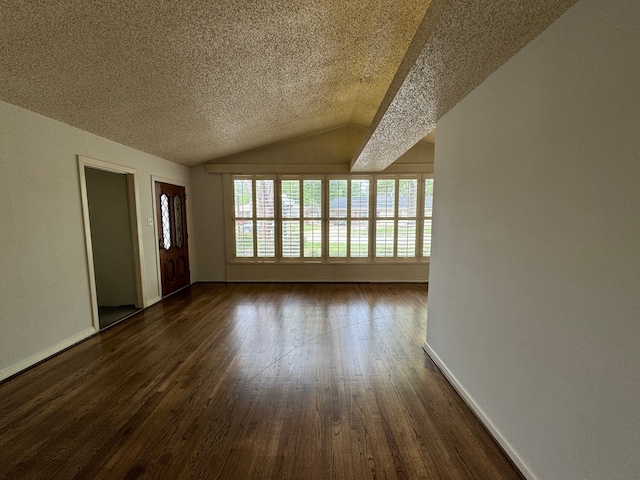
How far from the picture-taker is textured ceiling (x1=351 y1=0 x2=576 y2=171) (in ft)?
3.64

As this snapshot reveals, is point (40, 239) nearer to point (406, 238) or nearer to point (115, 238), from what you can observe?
point (115, 238)

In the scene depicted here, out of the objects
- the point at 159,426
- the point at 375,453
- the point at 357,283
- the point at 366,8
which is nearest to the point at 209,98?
the point at 366,8

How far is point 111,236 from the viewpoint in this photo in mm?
3854

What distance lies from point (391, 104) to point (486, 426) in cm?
231

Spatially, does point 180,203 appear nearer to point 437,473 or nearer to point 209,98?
point 209,98

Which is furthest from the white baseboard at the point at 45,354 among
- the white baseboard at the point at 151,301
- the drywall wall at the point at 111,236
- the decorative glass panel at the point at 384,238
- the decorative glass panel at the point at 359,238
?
the decorative glass panel at the point at 384,238

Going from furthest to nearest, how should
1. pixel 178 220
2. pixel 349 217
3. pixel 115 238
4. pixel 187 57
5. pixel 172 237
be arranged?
pixel 349 217 < pixel 178 220 < pixel 172 237 < pixel 115 238 < pixel 187 57

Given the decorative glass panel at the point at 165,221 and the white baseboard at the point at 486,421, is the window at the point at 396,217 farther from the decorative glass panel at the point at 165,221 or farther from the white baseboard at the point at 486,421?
the decorative glass panel at the point at 165,221

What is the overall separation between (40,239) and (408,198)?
514 cm

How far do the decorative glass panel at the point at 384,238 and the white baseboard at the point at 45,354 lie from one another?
4464mm

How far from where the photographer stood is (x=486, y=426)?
1.66 m

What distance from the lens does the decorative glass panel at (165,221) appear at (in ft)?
14.3

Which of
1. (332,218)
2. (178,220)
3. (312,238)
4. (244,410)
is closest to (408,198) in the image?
(332,218)

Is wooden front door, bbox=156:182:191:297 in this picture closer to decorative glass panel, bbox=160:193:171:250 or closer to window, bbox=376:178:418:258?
decorative glass panel, bbox=160:193:171:250
